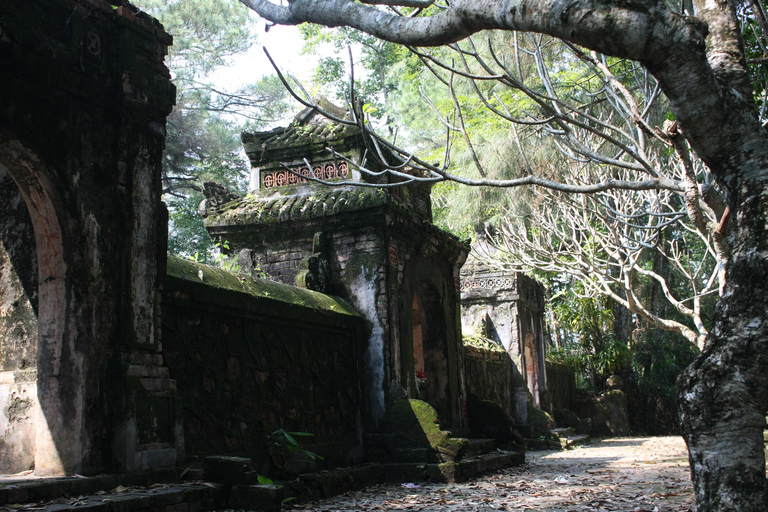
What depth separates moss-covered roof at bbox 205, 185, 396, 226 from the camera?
385 inches

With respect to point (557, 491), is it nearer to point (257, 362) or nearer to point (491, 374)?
point (257, 362)

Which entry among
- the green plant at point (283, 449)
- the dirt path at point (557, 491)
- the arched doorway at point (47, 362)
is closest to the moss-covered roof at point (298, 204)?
the green plant at point (283, 449)

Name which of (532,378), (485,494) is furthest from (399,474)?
(532,378)

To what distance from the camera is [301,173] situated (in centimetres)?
1057

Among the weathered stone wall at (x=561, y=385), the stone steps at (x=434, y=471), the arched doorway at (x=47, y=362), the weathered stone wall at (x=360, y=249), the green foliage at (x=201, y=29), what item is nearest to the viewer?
the arched doorway at (x=47, y=362)

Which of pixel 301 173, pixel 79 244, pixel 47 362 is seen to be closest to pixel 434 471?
pixel 301 173

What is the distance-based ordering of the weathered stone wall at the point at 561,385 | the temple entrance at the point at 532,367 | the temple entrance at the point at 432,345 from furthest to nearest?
1. the weathered stone wall at the point at 561,385
2. the temple entrance at the point at 532,367
3. the temple entrance at the point at 432,345

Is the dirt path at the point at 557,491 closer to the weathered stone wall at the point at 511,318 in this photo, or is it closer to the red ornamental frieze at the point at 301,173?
the red ornamental frieze at the point at 301,173

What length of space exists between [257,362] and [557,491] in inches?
136

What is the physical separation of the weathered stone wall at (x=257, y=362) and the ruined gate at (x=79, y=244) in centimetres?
72

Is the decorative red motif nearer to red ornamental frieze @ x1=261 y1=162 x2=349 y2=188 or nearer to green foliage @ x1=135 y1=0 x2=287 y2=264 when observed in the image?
red ornamental frieze @ x1=261 y1=162 x2=349 y2=188

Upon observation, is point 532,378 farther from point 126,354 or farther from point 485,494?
point 126,354

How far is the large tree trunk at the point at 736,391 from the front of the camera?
3.57 m

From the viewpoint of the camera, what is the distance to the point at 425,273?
11.4m
